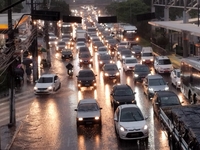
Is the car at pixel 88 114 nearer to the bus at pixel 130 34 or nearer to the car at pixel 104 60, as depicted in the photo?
the car at pixel 104 60

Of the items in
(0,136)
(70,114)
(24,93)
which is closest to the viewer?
(0,136)

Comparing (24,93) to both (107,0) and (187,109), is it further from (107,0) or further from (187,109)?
(107,0)

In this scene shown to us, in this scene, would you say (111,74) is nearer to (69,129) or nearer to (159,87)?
(159,87)

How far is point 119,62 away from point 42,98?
22702 millimetres

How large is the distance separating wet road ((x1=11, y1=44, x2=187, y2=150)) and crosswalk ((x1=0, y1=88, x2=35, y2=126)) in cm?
45

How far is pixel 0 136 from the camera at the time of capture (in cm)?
2403

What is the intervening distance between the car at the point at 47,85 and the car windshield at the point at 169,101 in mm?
12728

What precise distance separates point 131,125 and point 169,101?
4.96 m

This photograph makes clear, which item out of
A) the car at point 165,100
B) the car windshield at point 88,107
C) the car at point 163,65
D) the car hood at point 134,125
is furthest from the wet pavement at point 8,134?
the car at point 163,65

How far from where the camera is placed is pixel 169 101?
26.1m

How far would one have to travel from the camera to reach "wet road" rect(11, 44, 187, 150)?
21734 mm

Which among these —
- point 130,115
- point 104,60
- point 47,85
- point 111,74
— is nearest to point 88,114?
point 130,115

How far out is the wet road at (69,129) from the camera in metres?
21.7

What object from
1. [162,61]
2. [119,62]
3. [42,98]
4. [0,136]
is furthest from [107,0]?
[0,136]
